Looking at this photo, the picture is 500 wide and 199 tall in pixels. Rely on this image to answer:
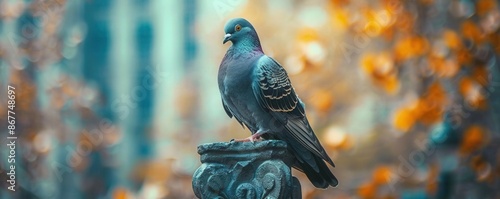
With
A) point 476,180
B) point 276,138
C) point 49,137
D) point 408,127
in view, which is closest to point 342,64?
point 408,127

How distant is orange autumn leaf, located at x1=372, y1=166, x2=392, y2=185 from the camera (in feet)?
19.0

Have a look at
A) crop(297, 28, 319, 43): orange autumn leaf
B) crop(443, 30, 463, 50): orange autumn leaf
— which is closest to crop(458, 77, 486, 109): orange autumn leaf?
crop(443, 30, 463, 50): orange autumn leaf

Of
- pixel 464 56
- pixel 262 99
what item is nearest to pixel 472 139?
pixel 464 56

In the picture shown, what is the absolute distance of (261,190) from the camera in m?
2.85

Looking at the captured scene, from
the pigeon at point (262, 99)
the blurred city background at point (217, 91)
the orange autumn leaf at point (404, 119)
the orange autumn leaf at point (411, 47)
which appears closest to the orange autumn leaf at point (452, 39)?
the blurred city background at point (217, 91)

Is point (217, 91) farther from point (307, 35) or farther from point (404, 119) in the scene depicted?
point (404, 119)

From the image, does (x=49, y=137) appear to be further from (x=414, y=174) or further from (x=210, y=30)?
(x=414, y=174)

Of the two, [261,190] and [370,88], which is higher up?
[370,88]

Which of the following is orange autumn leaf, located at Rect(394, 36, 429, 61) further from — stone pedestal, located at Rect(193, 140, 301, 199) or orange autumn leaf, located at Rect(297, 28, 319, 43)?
stone pedestal, located at Rect(193, 140, 301, 199)

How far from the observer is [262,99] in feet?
9.77

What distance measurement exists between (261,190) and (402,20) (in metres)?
3.37

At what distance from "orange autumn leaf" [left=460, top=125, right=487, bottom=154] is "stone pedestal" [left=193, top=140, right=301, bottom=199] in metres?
3.12

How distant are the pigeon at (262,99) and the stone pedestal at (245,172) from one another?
0.08 meters

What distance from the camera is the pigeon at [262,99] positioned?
9.73 ft
